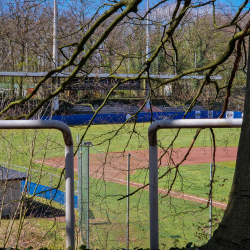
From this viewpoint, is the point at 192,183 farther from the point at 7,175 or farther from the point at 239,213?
the point at 7,175

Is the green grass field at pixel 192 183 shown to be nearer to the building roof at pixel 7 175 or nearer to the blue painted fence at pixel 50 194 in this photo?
the blue painted fence at pixel 50 194

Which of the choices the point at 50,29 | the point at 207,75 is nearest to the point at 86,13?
the point at 50,29

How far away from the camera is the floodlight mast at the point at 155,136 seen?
6.48 feet

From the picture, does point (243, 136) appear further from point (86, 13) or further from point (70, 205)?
point (86, 13)

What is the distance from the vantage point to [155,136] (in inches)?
80.8

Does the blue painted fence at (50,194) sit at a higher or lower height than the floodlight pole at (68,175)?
lower

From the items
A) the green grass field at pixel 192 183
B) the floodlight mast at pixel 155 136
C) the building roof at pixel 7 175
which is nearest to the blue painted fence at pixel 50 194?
the building roof at pixel 7 175

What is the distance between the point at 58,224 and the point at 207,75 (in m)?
2.64

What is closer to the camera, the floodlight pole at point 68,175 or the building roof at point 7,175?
the floodlight pole at point 68,175

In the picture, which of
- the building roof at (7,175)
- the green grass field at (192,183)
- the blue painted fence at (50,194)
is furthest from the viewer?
the building roof at (7,175)

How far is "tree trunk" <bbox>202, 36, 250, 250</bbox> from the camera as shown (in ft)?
5.45

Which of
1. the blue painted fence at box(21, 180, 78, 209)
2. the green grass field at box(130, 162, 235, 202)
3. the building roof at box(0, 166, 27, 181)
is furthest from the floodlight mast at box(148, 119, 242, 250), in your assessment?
the building roof at box(0, 166, 27, 181)

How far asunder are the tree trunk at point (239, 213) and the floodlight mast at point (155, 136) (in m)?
0.20

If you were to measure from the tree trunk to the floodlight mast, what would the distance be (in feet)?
0.67
